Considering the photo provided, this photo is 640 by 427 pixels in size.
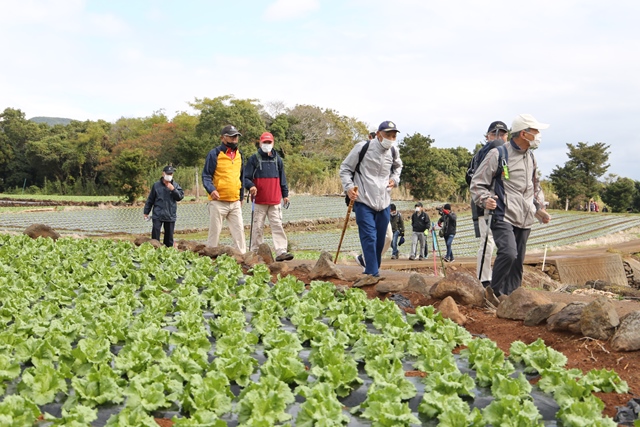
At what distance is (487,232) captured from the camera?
7012 mm

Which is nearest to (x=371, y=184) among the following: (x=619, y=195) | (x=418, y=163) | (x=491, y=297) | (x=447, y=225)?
(x=491, y=297)

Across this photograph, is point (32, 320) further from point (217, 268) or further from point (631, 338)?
Result: point (631, 338)

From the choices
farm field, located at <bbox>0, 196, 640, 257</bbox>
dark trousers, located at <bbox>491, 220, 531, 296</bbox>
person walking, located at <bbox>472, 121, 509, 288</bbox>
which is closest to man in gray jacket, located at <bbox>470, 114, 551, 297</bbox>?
dark trousers, located at <bbox>491, 220, 531, 296</bbox>

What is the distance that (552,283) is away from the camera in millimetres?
13117

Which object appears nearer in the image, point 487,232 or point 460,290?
point 460,290

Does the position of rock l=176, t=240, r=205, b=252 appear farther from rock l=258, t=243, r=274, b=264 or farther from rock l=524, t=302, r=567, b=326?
rock l=524, t=302, r=567, b=326

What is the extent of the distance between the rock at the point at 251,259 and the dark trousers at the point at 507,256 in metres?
3.43

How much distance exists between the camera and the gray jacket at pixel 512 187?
260 inches

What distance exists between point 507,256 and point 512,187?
0.69 metres

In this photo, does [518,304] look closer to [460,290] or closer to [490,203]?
[460,290]

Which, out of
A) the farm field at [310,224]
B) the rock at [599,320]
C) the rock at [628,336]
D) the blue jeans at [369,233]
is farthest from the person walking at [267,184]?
the farm field at [310,224]

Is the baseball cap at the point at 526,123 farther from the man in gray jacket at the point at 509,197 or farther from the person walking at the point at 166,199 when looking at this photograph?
the person walking at the point at 166,199

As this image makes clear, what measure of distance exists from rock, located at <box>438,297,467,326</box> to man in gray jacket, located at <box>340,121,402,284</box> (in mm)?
1828

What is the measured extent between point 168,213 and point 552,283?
7.39m
